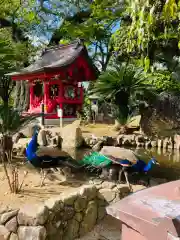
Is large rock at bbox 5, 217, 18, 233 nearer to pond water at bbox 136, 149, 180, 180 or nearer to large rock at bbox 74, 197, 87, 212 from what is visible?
large rock at bbox 74, 197, 87, 212

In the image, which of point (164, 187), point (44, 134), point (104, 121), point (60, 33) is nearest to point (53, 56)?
point (60, 33)

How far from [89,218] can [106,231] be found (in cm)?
30

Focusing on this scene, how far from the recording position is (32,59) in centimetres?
1939

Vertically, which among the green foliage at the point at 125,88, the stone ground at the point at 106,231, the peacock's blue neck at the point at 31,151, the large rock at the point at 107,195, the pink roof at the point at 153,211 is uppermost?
the green foliage at the point at 125,88

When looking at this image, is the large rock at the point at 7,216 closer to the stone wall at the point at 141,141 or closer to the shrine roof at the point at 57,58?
the stone wall at the point at 141,141

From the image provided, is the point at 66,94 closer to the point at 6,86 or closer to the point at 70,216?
the point at 6,86

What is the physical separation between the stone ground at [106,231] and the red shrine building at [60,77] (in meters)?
10.5

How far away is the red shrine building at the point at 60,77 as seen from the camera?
14367 mm

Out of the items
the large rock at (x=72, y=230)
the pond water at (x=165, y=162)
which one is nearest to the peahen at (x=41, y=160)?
the large rock at (x=72, y=230)

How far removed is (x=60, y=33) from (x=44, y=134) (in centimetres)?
1053

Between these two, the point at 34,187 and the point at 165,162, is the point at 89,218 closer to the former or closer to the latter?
the point at 34,187

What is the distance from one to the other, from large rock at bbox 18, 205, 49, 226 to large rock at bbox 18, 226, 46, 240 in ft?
0.17

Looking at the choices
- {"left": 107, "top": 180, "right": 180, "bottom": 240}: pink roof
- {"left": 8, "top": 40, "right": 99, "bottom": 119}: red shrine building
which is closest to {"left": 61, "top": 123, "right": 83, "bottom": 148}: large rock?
{"left": 8, "top": 40, "right": 99, "bottom": 119}: red shrine building

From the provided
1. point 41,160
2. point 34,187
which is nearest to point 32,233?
point 34,187
